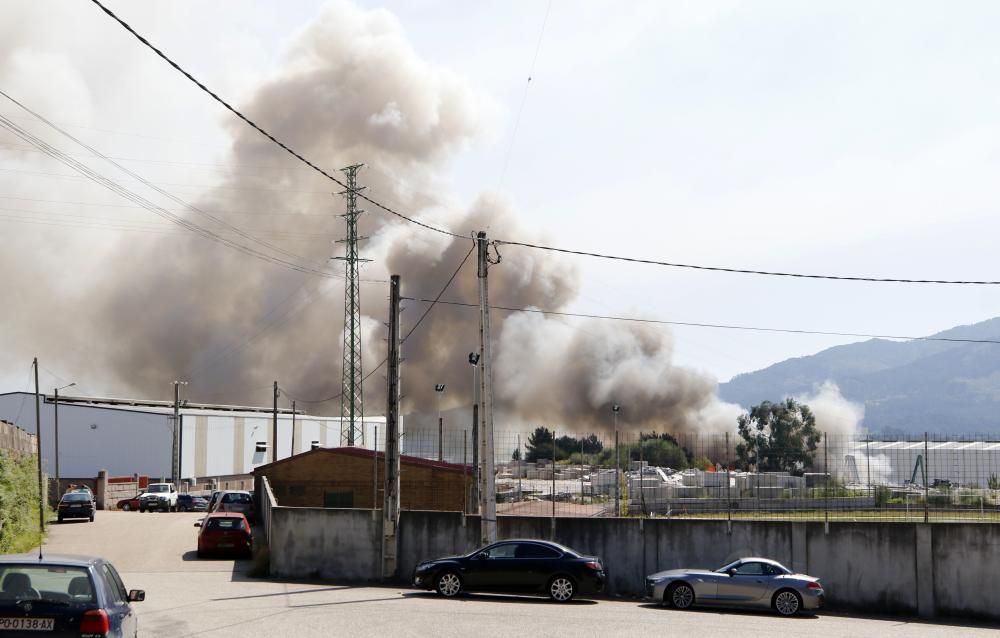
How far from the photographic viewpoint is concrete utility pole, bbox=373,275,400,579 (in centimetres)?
2411

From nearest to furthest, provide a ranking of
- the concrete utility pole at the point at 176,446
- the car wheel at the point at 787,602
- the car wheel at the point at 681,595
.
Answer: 1. the car wheel at the point at 787,602
2. the car wheel at the point at 681,595
3. the concrete utility pole at the point at 176,446

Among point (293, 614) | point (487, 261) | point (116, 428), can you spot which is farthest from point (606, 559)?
point (116, 428)

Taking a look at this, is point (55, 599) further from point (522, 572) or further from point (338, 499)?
point (338, 499)

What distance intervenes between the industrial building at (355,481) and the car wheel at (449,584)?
1716 centimetres

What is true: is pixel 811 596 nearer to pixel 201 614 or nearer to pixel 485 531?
pixel 485 531

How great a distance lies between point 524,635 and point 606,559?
9478 mm

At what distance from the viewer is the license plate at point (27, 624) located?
8688 millimetres

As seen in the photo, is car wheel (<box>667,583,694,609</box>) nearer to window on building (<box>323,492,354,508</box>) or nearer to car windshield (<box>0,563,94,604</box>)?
car windshield (<box>0,563,94,604</box>)

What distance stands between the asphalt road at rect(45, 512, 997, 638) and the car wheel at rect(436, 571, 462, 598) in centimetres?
31

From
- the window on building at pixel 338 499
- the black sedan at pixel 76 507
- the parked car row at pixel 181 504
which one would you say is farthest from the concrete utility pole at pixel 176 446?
the window on building at pixel 338 499

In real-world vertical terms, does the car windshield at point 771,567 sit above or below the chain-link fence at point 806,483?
below

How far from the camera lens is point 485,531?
22.2 m

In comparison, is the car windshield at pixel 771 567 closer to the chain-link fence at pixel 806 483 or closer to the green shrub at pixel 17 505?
the chain-link fence at pixel 806 483

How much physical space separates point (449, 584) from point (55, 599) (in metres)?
12.4
